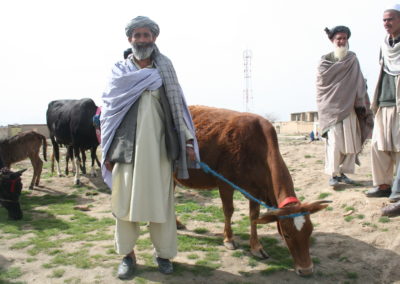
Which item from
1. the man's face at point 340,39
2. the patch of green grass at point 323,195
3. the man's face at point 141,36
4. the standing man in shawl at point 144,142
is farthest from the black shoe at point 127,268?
the man's face at point 340,39

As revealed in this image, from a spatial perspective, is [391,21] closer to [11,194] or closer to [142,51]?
[142,51]

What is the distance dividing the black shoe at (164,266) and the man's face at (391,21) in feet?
14.7

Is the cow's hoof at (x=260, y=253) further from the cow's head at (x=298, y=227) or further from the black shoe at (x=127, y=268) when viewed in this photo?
the black shoe at (x=127, y=268)

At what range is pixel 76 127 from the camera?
992cm

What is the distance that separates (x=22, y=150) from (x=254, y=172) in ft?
22.7

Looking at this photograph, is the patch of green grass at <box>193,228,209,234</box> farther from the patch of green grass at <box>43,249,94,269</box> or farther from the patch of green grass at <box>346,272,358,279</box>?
the patch of green grass at <box>346,272,358,279</box>

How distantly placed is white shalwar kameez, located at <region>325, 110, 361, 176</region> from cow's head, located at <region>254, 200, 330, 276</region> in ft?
9.39

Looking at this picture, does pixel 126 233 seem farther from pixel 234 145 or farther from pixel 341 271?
pixel 341 271

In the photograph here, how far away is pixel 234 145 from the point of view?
15.6 feet

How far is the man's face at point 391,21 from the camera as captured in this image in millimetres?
5273

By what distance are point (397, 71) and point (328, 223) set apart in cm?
245

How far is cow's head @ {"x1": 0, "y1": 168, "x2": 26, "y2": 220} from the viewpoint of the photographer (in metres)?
6.53

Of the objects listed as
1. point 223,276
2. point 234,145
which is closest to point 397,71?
point 234,145

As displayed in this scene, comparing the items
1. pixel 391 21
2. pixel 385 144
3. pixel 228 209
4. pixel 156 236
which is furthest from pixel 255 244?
pixel 391 21
